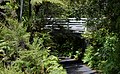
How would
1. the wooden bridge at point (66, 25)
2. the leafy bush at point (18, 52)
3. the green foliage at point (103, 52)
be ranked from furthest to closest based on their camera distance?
the wooden bridge at point (66, 25) < the green foliage at point (103, 52) < the leafy bush at point (18, 52)

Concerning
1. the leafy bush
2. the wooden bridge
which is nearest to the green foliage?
the wooden bridge

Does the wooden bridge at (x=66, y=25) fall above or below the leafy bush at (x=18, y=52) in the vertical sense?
below

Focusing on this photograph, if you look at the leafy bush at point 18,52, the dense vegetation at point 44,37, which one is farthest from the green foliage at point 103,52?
the leafy bush at point 18,52

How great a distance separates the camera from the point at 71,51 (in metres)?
Answer: 18.0

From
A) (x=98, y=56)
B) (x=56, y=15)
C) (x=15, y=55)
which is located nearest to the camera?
(x=15, y=55)

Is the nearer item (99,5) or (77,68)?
(99,5)

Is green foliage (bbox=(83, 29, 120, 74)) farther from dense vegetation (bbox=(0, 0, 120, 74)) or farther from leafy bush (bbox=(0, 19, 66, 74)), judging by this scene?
leafy bush (bbox=(0, 19, 66, 74))

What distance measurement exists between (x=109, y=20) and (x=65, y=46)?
30.2ft

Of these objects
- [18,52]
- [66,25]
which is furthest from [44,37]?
[66,25]

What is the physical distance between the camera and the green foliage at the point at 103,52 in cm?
856

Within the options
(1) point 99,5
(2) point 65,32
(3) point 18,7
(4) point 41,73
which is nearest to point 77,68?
(2) point 65,32

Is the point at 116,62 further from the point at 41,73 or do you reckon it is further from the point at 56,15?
the point at 56,15

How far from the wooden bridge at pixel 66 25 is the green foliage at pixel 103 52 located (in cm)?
140

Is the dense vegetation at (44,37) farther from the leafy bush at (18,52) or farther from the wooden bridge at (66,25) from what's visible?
the wooden bridge at (66,25)
